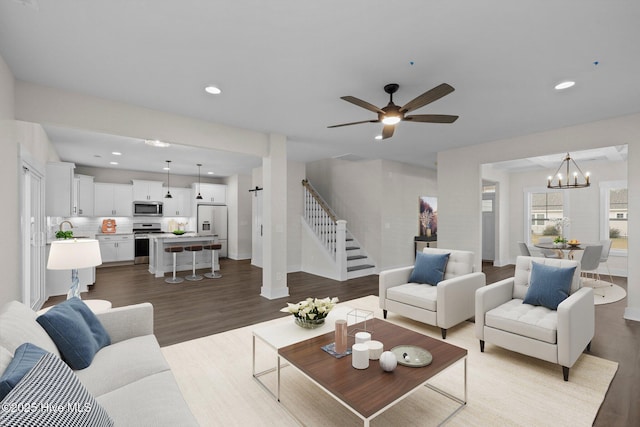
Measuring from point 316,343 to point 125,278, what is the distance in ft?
19.9

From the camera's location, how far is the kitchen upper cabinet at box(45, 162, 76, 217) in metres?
5.15

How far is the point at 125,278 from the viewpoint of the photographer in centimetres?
668

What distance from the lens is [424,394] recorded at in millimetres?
2338

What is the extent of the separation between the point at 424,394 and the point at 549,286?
1.71 meters

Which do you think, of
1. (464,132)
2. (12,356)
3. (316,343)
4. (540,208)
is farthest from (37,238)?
(540,208)

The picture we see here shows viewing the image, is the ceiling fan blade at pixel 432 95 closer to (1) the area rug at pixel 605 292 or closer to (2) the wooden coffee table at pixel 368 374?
(2) the wooden coffee table at pixel 368 374

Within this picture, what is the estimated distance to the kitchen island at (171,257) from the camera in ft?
22.8

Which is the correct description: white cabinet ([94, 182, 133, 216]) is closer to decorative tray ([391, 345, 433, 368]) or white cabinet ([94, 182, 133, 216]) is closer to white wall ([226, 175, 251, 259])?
white wall ([226, 175, 251, 259])

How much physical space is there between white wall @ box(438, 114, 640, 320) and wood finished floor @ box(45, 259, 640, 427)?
108 centimetres

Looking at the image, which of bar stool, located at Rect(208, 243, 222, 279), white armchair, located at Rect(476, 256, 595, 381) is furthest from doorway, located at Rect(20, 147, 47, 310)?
white armchair, located at Rect(476, 256, 595, 381)

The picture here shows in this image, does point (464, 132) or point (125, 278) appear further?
point (125, 278)

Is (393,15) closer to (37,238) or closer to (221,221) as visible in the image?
(37,238)

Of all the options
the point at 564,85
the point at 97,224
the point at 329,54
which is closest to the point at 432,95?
the point at 329,54

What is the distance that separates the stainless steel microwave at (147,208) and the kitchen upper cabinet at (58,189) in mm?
3622
